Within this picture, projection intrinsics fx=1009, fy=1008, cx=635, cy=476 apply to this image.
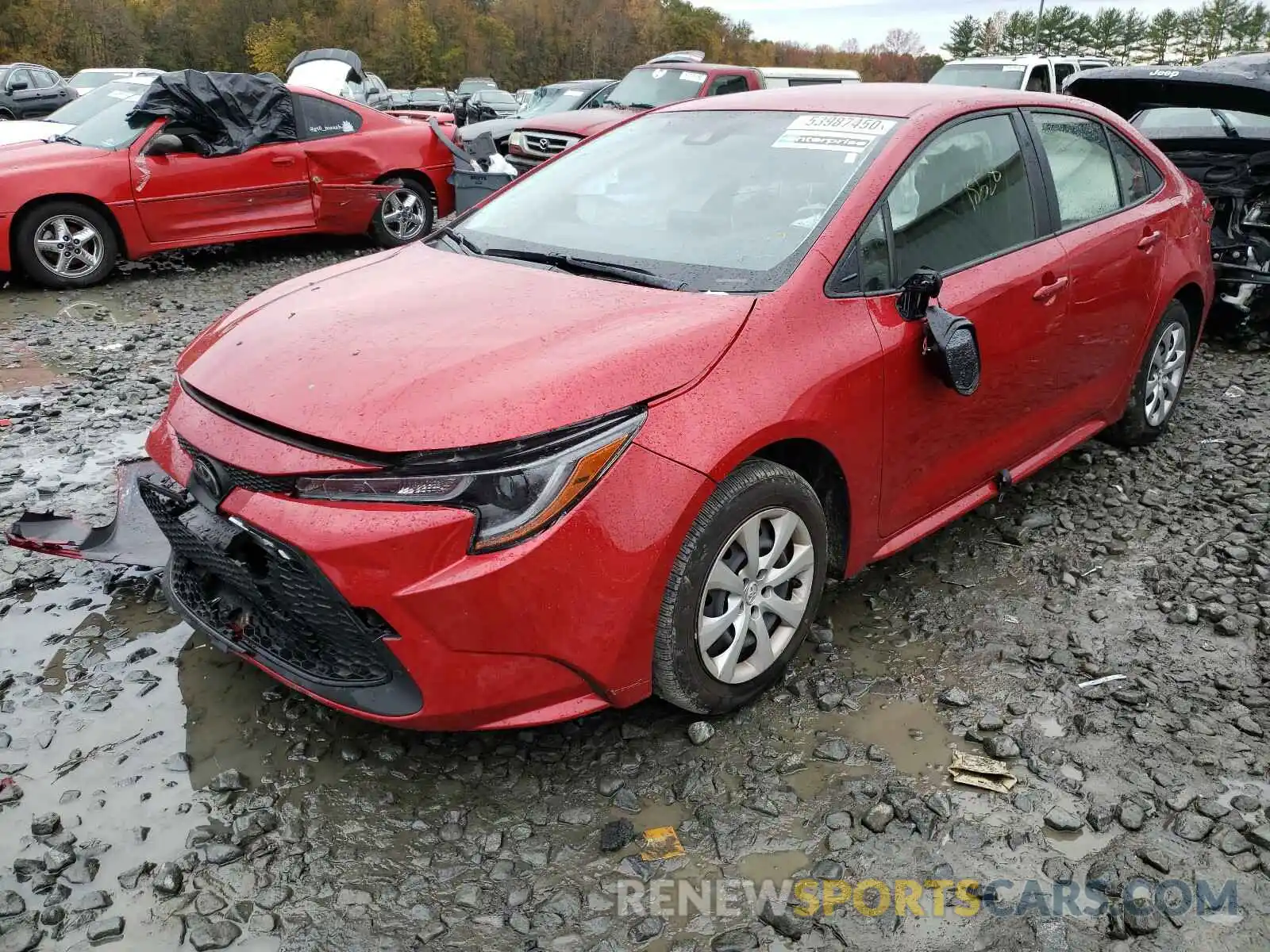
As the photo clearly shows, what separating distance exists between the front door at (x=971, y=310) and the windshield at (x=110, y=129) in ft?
23.0

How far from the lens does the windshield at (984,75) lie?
1468 cm

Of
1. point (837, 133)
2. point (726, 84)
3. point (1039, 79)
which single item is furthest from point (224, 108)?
point (1039, 79)

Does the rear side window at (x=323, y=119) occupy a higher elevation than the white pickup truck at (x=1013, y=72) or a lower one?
higher

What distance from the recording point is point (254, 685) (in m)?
3.05

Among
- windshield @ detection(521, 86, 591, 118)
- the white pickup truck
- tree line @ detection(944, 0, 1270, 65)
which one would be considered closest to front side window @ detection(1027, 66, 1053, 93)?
the white pickup truck

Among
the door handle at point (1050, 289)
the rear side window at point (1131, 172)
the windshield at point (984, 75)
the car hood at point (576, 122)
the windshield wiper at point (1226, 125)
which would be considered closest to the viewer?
the door handle at point (1050, 289)

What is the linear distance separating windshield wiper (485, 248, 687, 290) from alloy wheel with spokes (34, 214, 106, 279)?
5960 millimetres

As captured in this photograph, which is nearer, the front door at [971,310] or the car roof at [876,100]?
the front door at [971,310]

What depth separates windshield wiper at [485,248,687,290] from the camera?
2.97m

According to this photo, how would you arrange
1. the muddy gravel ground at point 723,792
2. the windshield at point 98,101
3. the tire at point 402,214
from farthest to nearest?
1. the tire at point 402,214
2. the windshield at point 98,101
3. the muddy gravel ground at point 723,792

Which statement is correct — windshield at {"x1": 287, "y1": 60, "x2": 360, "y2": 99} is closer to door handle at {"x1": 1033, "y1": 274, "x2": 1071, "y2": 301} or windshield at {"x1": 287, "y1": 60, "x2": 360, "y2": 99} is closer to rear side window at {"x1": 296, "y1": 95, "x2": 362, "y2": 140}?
→ rear side window at {"x1": 296, "y1": 95, "x2": 362, "y2": 140}

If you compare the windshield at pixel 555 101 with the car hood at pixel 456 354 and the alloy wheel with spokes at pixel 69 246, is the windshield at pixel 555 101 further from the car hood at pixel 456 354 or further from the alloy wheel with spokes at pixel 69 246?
the car hood at pixel 456 354

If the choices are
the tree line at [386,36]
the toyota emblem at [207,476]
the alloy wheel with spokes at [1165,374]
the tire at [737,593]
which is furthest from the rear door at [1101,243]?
the tree line at [386,36]

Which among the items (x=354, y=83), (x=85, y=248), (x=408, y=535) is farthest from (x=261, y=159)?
(x=354, y=83)
